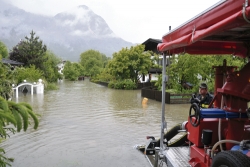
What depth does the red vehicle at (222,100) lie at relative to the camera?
2.44 meters

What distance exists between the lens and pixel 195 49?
491 cm

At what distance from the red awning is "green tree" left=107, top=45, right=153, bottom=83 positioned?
27.2m

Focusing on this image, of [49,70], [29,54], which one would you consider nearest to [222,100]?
[29,54]

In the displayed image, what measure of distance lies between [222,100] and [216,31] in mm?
1187

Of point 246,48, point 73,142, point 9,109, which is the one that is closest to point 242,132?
point 246,48

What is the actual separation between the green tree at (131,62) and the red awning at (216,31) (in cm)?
2724

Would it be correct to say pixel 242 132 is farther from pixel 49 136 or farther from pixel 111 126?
pixel 111 126

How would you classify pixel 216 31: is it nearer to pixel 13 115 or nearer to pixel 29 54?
pixel 13 115

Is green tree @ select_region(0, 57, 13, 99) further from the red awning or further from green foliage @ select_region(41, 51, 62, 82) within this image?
green foliage @ select_region(41, 51, 62, 82)

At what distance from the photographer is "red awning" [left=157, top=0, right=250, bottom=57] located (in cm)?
226

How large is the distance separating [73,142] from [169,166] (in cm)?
447

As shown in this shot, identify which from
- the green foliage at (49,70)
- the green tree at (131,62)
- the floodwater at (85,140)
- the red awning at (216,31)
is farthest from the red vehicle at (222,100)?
the green foliage at (49,70)

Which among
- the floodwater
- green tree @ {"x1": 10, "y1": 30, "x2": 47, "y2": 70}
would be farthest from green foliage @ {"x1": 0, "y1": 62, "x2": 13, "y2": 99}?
green tree @ {"x1": 10, "y1": 30, "x2": 47, "y2": 70}

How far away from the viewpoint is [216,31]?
8.01ft
